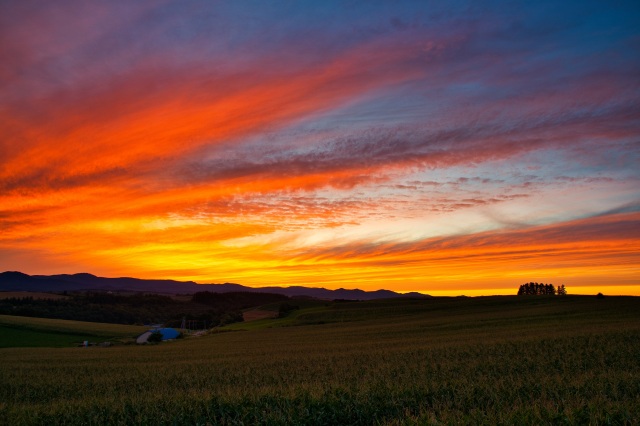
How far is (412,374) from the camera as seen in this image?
65.2ft

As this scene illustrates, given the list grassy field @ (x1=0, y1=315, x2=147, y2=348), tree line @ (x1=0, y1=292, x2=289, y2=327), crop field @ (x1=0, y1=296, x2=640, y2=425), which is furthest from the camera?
tree line @ (x1=0, y1=292, x2=289, y2=327)

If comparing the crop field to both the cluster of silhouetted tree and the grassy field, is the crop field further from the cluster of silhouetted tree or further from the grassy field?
the cluster of silhouetted tree

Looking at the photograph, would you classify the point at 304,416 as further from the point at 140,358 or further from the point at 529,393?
the point at 140,358

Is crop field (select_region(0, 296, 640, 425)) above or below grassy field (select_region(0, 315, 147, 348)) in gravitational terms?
above

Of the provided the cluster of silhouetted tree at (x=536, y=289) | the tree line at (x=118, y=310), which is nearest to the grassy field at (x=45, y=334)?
the tree line at (x=118, y=310)

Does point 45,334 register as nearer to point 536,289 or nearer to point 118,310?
point 118,310

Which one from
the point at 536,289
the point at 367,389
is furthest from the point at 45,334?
the point at 536,289

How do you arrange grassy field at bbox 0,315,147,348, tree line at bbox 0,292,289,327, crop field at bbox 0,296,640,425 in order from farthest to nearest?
tree line at bbox 0,292,289,327 < grassy field at bbox 0,315,147,348 < crop field at bbox 0,296,640,425

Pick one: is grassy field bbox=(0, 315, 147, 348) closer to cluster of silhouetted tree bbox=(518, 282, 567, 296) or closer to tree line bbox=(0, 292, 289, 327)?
tree line bbox=(0, 292, 289, 327)

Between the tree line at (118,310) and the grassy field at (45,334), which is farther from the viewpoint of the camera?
the tree line at (118,310)

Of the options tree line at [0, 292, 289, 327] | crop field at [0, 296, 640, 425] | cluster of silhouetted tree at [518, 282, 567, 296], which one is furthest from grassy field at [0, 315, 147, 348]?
cluster of silhouetted tree at [518, 282, 567, 296]

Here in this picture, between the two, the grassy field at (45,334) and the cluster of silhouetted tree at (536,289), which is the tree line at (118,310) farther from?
the cluster of silhouetted tree at (536,289)

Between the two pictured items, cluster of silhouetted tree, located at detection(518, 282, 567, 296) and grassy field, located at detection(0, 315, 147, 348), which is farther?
cluster of silhouetted tree, located at detection(518, 282, 567, 296)

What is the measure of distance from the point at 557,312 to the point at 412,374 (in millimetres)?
48289
